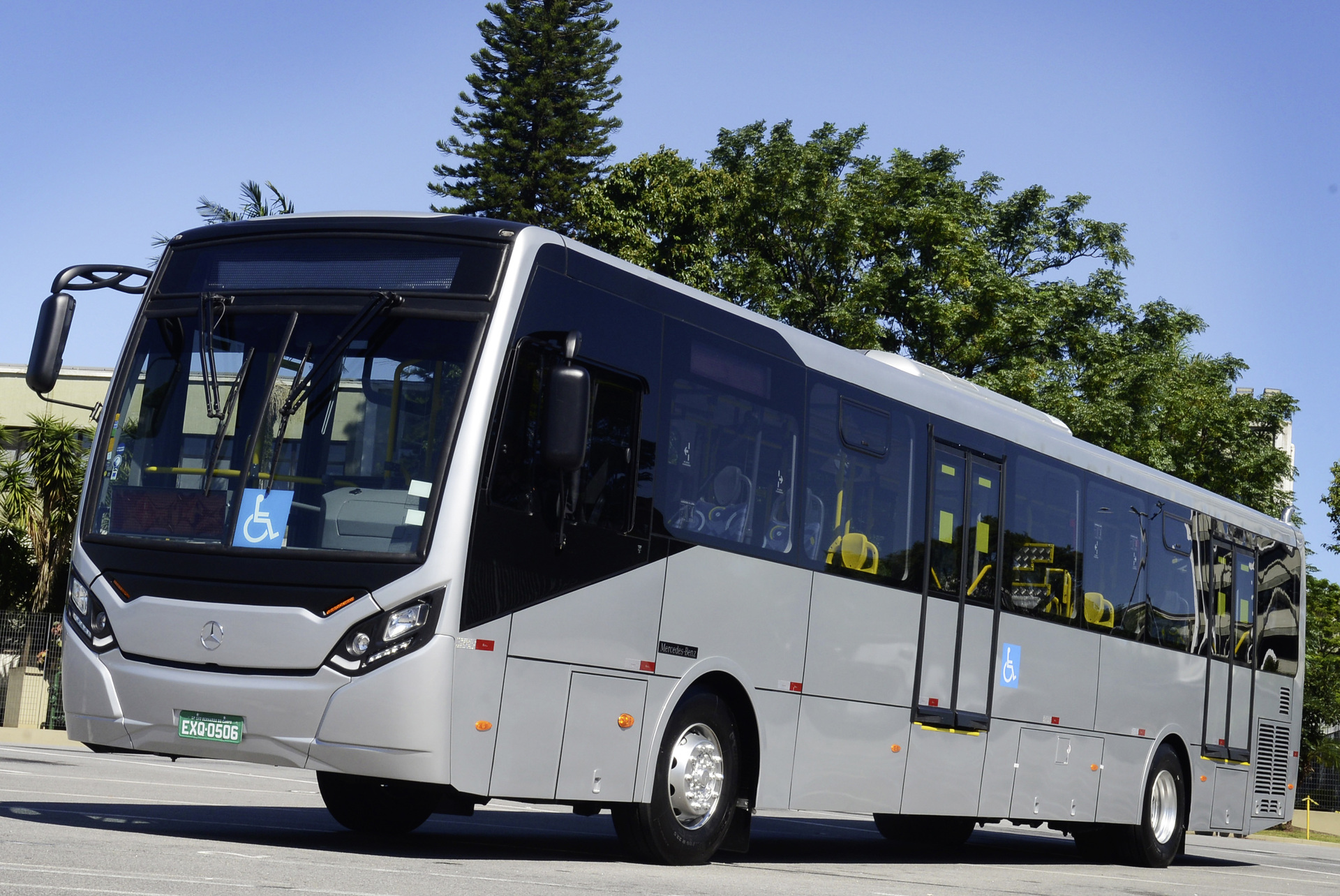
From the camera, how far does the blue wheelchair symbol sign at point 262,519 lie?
8.36 m

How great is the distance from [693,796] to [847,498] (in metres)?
2.47

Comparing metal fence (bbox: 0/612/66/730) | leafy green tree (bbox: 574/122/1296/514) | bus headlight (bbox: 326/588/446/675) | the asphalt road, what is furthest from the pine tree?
bus headlight (bbox: 326/588/446/675)

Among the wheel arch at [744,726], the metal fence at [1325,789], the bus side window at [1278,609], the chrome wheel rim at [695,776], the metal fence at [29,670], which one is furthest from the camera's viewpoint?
the metal fence at [1325,789]

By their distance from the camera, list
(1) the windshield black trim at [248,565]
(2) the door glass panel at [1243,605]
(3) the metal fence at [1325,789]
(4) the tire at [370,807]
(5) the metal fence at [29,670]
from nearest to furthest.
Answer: (1) the windshield black trim at [248,565], (4) the tire at [370,807], (2) the door glass panel at [1243,605], (5) the metal fence at [29,670], (3) the metal fence at [1325,789]

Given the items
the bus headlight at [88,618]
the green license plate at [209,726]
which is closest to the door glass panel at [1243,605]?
the green license plate at [209,726]

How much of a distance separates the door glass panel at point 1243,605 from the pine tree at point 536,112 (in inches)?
1130

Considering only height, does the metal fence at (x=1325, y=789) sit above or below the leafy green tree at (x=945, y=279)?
below

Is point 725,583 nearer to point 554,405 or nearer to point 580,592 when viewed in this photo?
point 580,592

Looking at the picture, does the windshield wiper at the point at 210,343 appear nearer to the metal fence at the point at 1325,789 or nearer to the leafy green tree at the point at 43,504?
the leafy green tree at the point at 43,504

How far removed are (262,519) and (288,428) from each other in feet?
1.59

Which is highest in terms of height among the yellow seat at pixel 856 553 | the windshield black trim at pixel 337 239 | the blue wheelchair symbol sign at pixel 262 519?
the windshield black trim at pixel 337 239

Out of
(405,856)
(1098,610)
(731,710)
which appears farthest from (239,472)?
(1098,610)

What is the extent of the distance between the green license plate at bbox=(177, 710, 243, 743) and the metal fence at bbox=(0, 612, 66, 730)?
2200 cm

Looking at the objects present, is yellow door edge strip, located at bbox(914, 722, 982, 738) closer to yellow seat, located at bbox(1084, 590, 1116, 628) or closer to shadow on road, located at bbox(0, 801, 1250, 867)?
shadow on road, located at bbox(0, 801, 1250, 867)
